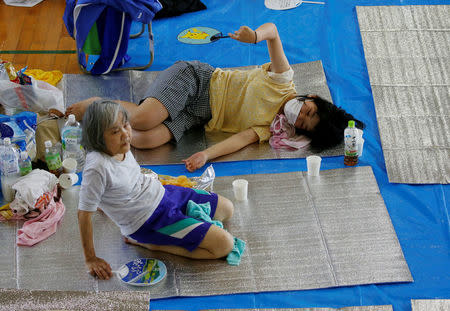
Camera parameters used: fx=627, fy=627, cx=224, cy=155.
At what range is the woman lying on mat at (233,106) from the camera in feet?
9.98

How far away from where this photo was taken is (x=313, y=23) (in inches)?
164

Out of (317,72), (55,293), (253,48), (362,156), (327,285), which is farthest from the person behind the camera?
(253,48)

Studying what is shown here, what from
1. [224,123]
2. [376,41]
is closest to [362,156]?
[224,123]

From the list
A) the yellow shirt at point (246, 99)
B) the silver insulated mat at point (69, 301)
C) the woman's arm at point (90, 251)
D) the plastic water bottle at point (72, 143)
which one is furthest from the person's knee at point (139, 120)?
the silver insulated mat at point (69, 301)

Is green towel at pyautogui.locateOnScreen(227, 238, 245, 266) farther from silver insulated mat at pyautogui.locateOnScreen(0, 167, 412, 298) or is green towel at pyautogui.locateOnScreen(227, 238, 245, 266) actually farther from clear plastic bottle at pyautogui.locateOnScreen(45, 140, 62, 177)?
clear plastic bottle at pyautogui.locateOnScreen(45, 140, 62, 177)

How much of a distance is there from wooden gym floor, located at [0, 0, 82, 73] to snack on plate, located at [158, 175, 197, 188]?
50.1 inches

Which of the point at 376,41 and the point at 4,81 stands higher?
the point at 4,81

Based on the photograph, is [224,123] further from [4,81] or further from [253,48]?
[4,81]

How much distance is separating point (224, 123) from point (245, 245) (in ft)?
2.94

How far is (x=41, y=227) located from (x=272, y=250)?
970mm

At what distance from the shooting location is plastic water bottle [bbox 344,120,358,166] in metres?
2.93

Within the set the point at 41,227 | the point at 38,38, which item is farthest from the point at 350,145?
the point at 38,38

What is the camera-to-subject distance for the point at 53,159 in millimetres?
2883

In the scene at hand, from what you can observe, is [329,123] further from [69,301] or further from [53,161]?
[69,301]
